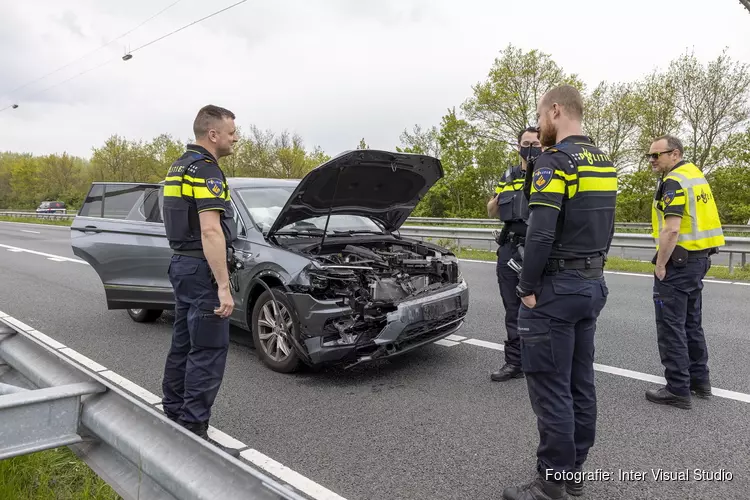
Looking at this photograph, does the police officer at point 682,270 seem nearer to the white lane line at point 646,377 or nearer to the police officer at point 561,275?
the white lane line at point 646,377

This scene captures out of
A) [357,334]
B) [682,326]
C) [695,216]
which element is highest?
[695,216]

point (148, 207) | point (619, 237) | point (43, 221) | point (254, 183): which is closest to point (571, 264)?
point (254, 183)

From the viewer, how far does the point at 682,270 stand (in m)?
3.92

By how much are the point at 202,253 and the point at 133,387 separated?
5.64 feet

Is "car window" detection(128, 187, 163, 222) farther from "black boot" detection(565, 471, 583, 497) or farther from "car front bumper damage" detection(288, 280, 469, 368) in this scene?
"black boot" detection(565, 471, 583, 497)

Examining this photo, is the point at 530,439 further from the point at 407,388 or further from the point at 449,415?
the point at 407,388

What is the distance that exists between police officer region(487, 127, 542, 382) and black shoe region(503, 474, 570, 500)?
170 centimetres

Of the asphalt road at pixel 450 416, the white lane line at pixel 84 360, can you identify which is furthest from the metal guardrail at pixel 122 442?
the white lane line at pixel 84 360

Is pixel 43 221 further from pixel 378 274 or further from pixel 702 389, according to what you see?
pixel 702 389

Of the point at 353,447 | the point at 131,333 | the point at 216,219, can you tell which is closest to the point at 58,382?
the point at 216,219

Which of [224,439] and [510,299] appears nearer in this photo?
[224,439]

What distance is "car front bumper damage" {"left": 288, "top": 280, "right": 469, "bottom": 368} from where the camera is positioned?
4.10 meters

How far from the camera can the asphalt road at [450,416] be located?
2.90 m

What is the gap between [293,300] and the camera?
13.8 ft
